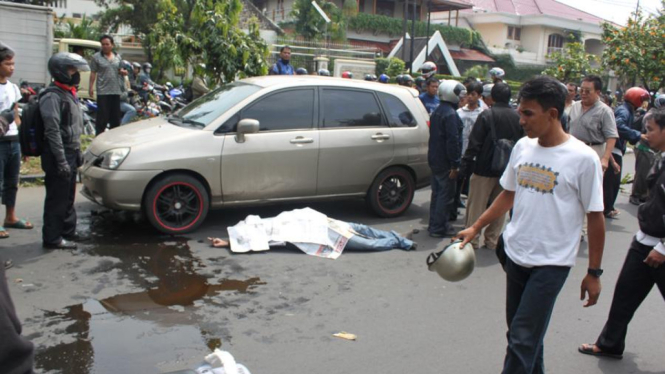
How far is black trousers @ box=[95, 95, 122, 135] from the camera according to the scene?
33.3 ft

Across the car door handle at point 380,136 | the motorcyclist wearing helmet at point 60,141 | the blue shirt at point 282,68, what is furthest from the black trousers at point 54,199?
the blue shirt at point 282,68

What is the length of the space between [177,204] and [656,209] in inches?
188

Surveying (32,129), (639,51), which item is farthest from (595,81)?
(639,51)

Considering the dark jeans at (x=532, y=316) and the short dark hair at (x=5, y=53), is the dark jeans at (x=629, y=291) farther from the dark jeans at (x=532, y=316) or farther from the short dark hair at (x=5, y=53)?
the short dark hair at (x=5, y=53)

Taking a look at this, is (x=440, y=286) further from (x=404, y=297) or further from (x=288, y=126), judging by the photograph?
(x=288, y=126)

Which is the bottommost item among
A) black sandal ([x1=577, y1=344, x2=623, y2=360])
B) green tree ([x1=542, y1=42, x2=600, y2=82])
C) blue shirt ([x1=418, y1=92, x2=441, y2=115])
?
black sandal ([x1=577, y1=344, x2=623, y2=360])

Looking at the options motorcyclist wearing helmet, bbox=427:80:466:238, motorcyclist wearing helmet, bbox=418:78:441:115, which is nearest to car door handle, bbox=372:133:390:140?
motorcyclist wearing helmet, bbox=427:80:466:238

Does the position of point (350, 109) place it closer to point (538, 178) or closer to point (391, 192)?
point (391, 192)

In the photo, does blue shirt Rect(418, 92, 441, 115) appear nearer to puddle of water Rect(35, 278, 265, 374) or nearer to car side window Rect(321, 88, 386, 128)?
car side window Rect(321, 88, 386, 128)

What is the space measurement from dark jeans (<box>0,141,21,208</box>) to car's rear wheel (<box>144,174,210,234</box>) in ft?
4.89

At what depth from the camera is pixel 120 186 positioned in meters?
6.35

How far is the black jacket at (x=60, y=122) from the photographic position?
19.0ft

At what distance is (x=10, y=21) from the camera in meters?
14.5

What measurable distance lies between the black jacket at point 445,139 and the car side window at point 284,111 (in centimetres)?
152
